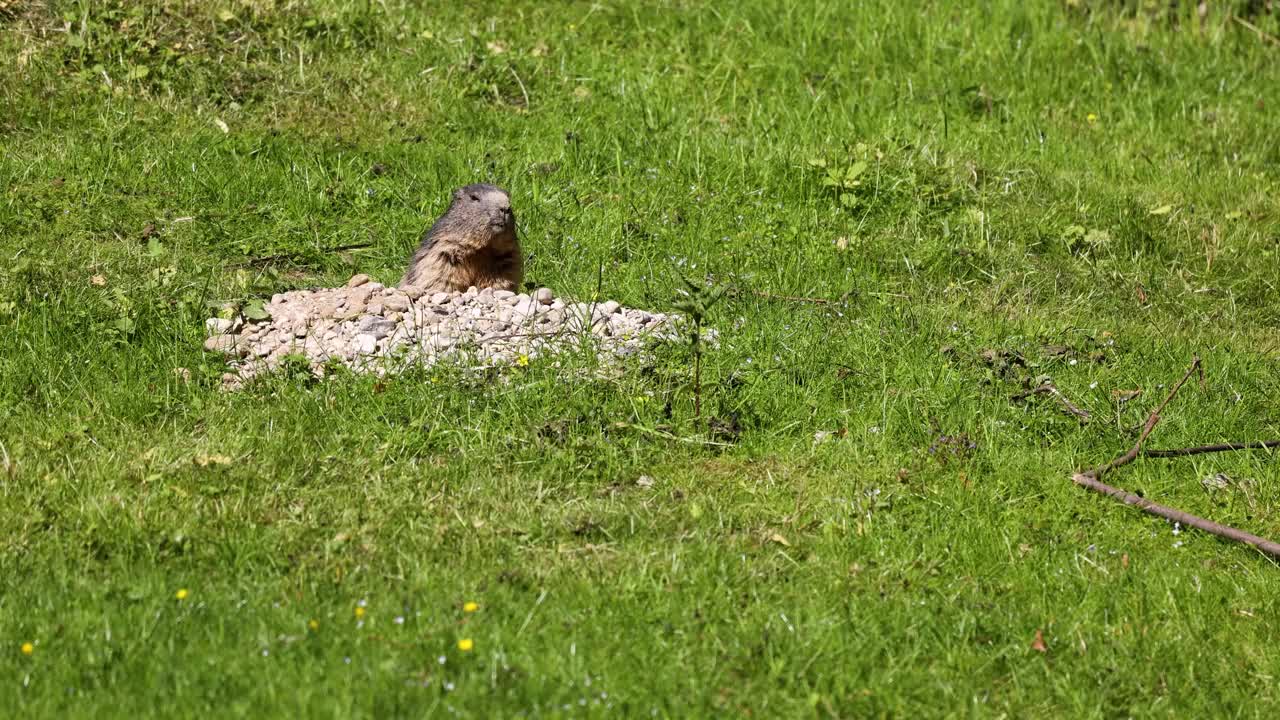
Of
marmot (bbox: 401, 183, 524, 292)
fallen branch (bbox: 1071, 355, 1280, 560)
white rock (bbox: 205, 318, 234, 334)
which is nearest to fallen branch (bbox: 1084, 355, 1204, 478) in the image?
fallen branch (bbox: 1071, 355, 1280, 560)

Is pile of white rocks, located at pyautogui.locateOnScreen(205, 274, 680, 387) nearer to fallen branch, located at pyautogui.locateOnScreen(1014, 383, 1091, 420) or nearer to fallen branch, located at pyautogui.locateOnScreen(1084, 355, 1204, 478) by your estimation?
fallen branch, located at pyautogui.locateOnScreen(1014, 383, 1091, 420)

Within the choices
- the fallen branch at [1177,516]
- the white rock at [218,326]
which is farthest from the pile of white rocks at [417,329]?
the fallen branch at [1177,516]

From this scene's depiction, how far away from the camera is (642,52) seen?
8.85m

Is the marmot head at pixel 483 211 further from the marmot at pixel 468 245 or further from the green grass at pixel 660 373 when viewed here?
the green grass at pixel 660 373

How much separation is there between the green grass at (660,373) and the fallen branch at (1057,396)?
7cm

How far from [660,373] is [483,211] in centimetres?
123

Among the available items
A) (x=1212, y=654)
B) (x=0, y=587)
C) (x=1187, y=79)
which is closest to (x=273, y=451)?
(x=0, y=587)

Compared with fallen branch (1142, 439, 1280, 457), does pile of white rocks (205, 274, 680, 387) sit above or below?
above

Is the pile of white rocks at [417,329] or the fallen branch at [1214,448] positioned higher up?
the pile of white rocks at [417,329]

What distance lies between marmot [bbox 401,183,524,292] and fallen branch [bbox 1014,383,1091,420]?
234 cm

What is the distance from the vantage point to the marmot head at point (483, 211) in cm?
620

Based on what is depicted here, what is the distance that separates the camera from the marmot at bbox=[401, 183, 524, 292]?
6211mm

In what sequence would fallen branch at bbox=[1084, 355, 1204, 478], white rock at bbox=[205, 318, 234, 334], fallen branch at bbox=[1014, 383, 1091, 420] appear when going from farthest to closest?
white rock at bbox=[205, 318, 234, 334], fallen branch at bbox=[1014, 383, 1091, 420], fallen branch at bbox=[1084, 355, 1204, 478]

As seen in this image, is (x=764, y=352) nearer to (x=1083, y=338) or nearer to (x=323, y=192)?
(x=1083, y=338)
